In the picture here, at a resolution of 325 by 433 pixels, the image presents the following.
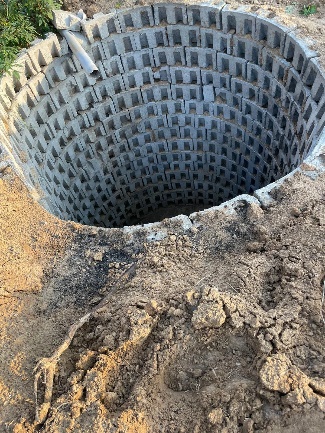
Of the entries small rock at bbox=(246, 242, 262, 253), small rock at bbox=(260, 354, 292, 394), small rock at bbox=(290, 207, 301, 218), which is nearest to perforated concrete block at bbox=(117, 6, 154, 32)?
small rock at bbox=(290, 207, 301, 218)

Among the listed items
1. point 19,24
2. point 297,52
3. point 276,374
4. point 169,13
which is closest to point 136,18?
point 169,13

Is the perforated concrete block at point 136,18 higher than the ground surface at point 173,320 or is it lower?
higher

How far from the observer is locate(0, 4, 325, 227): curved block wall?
1433 centimetres

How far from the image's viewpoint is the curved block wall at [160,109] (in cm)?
1433

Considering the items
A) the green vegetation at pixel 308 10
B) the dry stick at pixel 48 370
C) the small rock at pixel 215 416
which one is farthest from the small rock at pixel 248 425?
the green vegetation at pixel 308 10

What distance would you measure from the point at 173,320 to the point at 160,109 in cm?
1197

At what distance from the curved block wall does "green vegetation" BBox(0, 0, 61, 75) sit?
53cm

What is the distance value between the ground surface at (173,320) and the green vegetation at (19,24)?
186 inches

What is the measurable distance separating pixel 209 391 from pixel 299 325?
2.18 m

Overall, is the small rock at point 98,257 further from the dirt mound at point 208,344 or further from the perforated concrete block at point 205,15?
the perforated concrete block at point 205,15

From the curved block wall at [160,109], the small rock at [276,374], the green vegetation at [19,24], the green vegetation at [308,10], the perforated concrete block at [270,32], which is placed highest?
the green vegetation at [19,24]

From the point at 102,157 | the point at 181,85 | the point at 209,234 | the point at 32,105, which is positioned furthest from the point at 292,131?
the point at 32,105

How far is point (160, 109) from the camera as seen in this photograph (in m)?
18.3

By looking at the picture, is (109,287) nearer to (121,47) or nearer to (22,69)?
(22,69)
